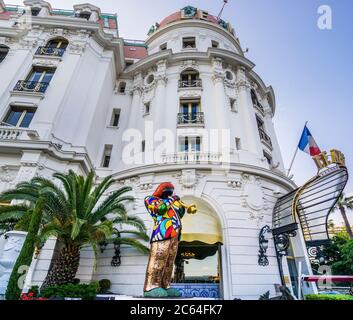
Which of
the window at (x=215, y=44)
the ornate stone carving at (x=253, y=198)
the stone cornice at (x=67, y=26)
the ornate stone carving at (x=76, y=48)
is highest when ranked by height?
the window at (x=215, y=44)

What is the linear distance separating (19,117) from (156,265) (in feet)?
43.9

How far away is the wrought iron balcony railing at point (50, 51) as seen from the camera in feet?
53.1

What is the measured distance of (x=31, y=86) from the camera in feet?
47.5

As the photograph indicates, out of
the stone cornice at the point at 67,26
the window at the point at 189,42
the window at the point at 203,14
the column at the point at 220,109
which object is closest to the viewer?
the column at the point at 220,109

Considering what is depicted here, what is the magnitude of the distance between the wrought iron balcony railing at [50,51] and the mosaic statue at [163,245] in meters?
15.7

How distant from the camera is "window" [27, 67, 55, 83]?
15.2 meters

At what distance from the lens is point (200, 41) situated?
19.6 metres

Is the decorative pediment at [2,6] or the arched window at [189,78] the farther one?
Result: the decorative pediment at [2,6]

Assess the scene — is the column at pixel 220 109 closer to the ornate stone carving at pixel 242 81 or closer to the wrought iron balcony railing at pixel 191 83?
the wrought iron balcony railing at pixel 191 83

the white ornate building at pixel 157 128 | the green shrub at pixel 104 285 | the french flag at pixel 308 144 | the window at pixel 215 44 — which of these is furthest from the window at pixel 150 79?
the green shrub at pixel 104 285

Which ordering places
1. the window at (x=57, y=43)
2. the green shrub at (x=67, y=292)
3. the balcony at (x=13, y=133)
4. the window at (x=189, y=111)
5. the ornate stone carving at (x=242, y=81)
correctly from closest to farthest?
1. the green shrub at (x=67, y=292)
2. the balcony at (x=13, y=133)
3. the window at (x=189, y=111)
4. the ornate stone carving at (x=242, y=81)
5. the window at (x=57, y=43)

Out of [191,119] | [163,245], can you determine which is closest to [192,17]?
[191,119]

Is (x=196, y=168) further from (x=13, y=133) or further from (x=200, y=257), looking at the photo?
(x=13, y=133)

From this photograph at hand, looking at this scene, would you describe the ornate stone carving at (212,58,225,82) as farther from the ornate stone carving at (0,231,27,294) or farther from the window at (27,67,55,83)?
the ornate stone carving at (0,231,27,294)
